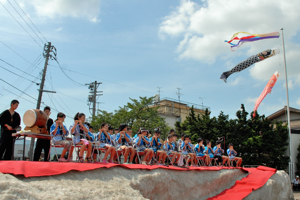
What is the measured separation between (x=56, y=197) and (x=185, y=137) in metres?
8.08

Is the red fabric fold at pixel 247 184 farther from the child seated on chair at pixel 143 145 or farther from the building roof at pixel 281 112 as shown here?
the building roof at pixel 281 112

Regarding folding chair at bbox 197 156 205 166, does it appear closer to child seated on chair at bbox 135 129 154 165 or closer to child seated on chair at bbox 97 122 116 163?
child seated on chair at bbox 135 129 154 165

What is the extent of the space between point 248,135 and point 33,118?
64.7ft

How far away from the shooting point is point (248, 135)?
23188 millimetres

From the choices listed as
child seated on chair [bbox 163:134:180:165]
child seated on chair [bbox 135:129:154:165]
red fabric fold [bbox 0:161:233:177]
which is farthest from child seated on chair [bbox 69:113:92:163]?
child seated on chair [bbox 163:134:180:165]

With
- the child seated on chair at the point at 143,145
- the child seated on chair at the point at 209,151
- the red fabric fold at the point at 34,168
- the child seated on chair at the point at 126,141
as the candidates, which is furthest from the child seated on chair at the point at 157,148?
the red fabric fold at the point at 34,168

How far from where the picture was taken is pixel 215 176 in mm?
11164

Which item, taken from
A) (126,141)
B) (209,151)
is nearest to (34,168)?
(126,141)

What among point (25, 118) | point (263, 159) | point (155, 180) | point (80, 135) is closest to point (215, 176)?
point (155, 180)

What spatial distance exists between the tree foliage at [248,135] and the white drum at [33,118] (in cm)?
1694

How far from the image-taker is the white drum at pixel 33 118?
730 centimetres

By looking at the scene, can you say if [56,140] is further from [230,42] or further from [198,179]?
[230,42]

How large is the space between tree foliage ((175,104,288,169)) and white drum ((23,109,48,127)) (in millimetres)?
16944

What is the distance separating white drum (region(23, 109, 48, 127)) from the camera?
7.30 metres
